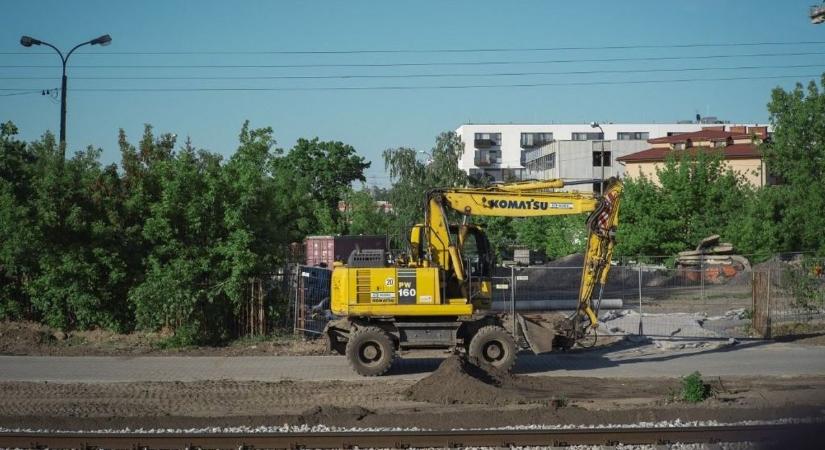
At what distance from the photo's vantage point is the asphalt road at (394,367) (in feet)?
54.9

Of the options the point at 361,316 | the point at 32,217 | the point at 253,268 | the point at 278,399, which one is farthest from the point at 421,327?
the point at 32,217

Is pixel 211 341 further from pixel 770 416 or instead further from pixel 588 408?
pixel 770 416

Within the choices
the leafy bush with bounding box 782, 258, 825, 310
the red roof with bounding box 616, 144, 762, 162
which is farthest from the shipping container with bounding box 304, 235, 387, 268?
the red roof with bounding box 616, 144, 762, 162

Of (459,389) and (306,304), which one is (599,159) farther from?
(459,389)

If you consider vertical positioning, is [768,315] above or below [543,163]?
below

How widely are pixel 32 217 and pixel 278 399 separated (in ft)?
31.7

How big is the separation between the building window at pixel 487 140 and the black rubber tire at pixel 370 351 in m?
84.5

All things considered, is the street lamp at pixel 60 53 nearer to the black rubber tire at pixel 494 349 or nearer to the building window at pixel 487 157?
the black rubber tire at pixel 494 349

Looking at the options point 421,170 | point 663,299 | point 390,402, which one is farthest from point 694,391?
point 421,170

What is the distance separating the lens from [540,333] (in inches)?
687

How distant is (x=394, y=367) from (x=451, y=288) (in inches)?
89.6

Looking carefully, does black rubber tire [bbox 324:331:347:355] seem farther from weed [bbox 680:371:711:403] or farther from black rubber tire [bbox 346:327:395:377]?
weed [bbox 680:371:711:403]

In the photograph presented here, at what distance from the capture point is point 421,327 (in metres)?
16.6

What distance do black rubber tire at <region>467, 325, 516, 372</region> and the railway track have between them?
500 cm
